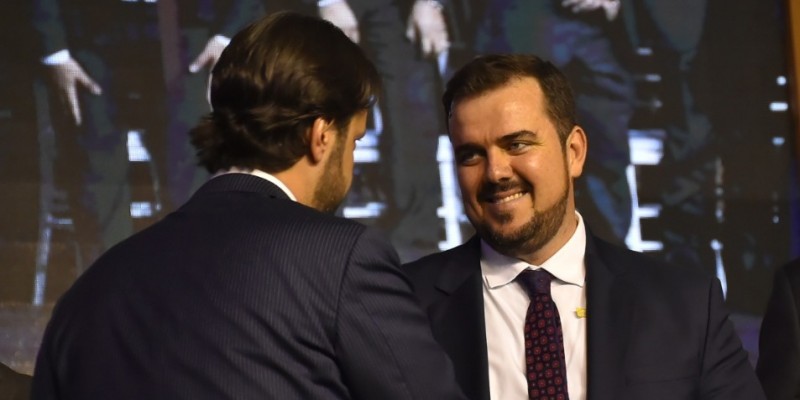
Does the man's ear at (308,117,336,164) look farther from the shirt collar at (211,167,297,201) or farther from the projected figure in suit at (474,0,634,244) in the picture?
the projected figure in suit at (474,0,634,244)

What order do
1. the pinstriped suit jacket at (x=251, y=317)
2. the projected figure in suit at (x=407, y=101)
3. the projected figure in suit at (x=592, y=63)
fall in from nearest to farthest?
the pinstriped suit jacket at (x=251, y=317)
the projected figure in suit at (x=407, y=101)
the projected figure in suit at (x=592, y=63)

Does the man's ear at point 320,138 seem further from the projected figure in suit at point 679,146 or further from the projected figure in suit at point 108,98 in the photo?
the projected figure in suit at point 679,146

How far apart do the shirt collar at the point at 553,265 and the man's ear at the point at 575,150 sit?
15 centimetres

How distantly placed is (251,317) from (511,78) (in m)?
1.15

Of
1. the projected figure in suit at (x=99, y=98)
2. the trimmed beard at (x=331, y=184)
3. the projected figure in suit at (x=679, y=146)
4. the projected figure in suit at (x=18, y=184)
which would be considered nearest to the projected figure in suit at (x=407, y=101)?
the projected figure in suit at (x=99, y=98)

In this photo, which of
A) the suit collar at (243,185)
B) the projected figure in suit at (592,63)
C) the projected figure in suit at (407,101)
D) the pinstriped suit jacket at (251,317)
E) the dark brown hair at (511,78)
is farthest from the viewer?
the projected figure in suit at (592,63)

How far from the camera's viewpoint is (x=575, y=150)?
234 centimetres

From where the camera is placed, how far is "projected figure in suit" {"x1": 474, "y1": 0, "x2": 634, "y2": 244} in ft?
11.5

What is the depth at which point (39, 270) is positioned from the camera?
10.7 ft

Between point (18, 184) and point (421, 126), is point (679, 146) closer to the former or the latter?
point (421, 126)

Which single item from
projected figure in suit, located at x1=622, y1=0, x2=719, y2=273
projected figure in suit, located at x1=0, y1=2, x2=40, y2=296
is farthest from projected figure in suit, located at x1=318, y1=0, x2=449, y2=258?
projected figure in suit, located at x1=0, y1=2, x2=40, y2=296

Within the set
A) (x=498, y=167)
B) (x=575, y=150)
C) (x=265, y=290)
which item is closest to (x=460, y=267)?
(x=498, y=167)

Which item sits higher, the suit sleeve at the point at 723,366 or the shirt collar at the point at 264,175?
the shirt collar at the point at 264,175

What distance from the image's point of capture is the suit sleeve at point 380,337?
129 centimetres
